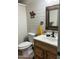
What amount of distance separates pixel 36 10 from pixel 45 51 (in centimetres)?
151

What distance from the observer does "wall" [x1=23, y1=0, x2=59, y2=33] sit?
108 inches

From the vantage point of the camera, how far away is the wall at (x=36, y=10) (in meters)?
2.73

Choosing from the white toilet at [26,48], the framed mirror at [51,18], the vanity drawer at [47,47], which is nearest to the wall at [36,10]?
the framed mirror at [51,18]

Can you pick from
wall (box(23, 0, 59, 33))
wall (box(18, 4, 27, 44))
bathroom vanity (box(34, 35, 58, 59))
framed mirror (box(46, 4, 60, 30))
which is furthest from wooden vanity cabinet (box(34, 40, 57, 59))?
wall (box(18, 4, 27, 44))

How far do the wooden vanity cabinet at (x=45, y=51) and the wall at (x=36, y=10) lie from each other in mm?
931

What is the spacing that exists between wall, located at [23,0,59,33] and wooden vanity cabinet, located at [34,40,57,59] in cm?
93

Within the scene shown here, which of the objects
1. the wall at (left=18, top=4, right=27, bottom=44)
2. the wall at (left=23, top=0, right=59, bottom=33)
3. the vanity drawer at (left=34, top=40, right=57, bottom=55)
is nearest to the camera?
the vanity drawer at (left=34, top=40, right=57, bottom=55)

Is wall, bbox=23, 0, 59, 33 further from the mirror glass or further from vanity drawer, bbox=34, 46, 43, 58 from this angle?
vanity drawer, bbox=34, 46, 43, 58

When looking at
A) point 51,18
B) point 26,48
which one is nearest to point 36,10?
point 51,18

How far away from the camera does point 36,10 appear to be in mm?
3025

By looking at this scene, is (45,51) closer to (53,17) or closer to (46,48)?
(46,48)

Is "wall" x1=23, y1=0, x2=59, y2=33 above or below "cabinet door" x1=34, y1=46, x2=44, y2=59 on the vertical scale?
above

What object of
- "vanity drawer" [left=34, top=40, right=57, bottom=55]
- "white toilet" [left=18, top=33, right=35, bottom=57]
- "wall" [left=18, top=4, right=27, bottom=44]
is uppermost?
"wall" [left=18, top=4, right=27, bottom=44]
